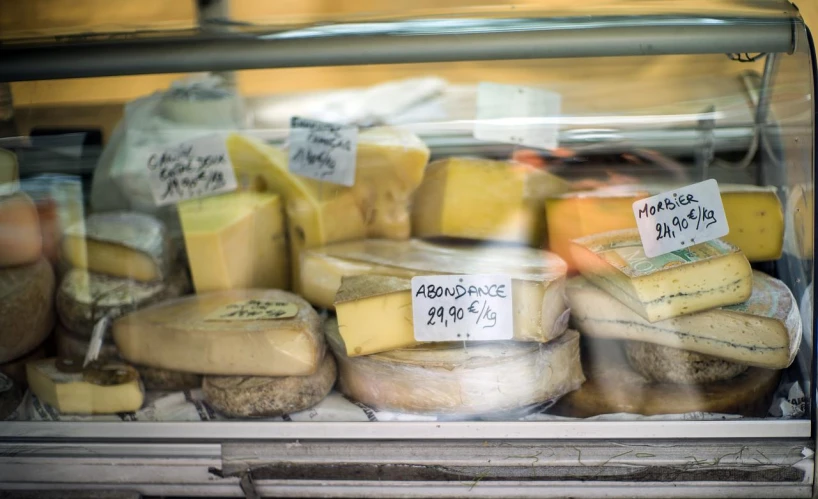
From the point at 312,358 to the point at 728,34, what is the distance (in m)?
0.94

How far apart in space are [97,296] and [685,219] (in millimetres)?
1191

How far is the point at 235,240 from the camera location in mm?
1389

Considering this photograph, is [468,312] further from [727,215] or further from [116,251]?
[116,251]

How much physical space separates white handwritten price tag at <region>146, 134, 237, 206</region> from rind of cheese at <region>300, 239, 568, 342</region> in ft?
0.89

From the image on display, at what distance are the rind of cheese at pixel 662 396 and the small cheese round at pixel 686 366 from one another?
1 cm

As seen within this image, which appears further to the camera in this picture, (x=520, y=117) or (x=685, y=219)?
(x=520, y=117)

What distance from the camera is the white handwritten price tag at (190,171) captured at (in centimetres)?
144

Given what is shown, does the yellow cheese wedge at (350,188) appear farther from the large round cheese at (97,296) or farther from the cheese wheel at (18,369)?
the cheese wheel at (18,369)

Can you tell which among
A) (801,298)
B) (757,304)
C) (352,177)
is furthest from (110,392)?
(801,298)

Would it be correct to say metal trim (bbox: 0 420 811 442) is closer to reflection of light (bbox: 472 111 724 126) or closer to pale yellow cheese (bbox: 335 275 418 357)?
pale yellow cheese (bbox: 335 275 418 357)

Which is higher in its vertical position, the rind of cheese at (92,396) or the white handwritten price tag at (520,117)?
the white handwritten price tag at (520,117)

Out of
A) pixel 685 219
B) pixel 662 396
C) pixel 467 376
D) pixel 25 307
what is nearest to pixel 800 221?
pixel 685 219

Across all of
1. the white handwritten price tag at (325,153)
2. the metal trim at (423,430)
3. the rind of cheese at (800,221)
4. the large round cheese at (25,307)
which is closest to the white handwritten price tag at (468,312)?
the metal trim at (423,430)

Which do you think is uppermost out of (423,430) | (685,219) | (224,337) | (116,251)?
(685,219)
